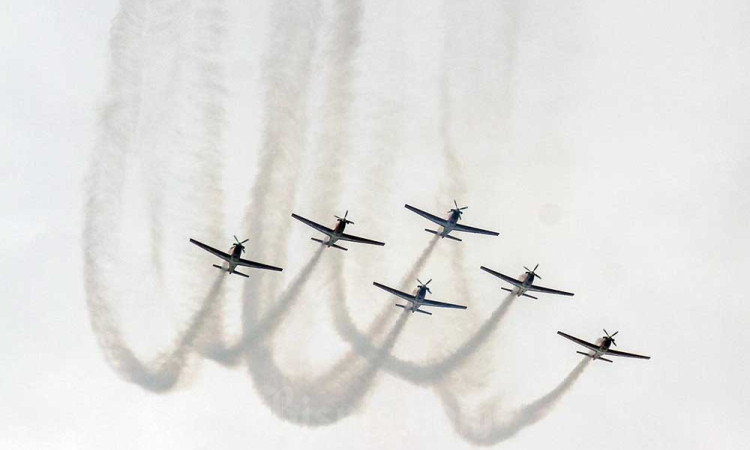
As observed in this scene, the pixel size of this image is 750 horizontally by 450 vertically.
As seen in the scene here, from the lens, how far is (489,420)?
6022cm

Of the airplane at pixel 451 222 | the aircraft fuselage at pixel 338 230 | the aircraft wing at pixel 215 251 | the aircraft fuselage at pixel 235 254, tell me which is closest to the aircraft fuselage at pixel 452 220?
the airplane at pixel 451 222

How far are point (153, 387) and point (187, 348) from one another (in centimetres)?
377

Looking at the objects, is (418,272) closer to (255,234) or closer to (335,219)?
(335,219)

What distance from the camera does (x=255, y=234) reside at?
168ft

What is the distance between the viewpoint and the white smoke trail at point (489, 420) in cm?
5975

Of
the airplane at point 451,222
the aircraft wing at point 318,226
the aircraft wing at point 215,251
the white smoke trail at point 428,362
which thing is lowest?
the white smoke trail at point 428,362

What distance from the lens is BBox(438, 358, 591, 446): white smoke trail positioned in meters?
59.8

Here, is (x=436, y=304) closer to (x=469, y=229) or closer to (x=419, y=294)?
(x=419, y=294)

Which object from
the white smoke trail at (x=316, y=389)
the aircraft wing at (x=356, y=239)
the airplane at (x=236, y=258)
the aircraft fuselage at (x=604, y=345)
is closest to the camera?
the airplane at (x=236, y=258)

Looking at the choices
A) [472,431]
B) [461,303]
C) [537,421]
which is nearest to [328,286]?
→ [461,303]

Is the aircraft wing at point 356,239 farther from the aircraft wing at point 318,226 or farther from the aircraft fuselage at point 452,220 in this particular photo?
the aircraft fuselage at point 452,220

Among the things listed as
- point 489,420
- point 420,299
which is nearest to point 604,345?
point 489,420

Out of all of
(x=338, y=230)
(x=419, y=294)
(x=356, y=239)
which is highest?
(x=338, y=230)

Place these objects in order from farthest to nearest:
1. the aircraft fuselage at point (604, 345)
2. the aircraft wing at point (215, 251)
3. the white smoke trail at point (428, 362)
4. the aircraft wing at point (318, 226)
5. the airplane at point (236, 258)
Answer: the aircraft fuselage at point (604, 345) < the white smoke trail at point (428, 362) < the aircraft wing at point (318, 226) < the airplane at point (236, 258) < the aircraft wing at point (215, 251)
